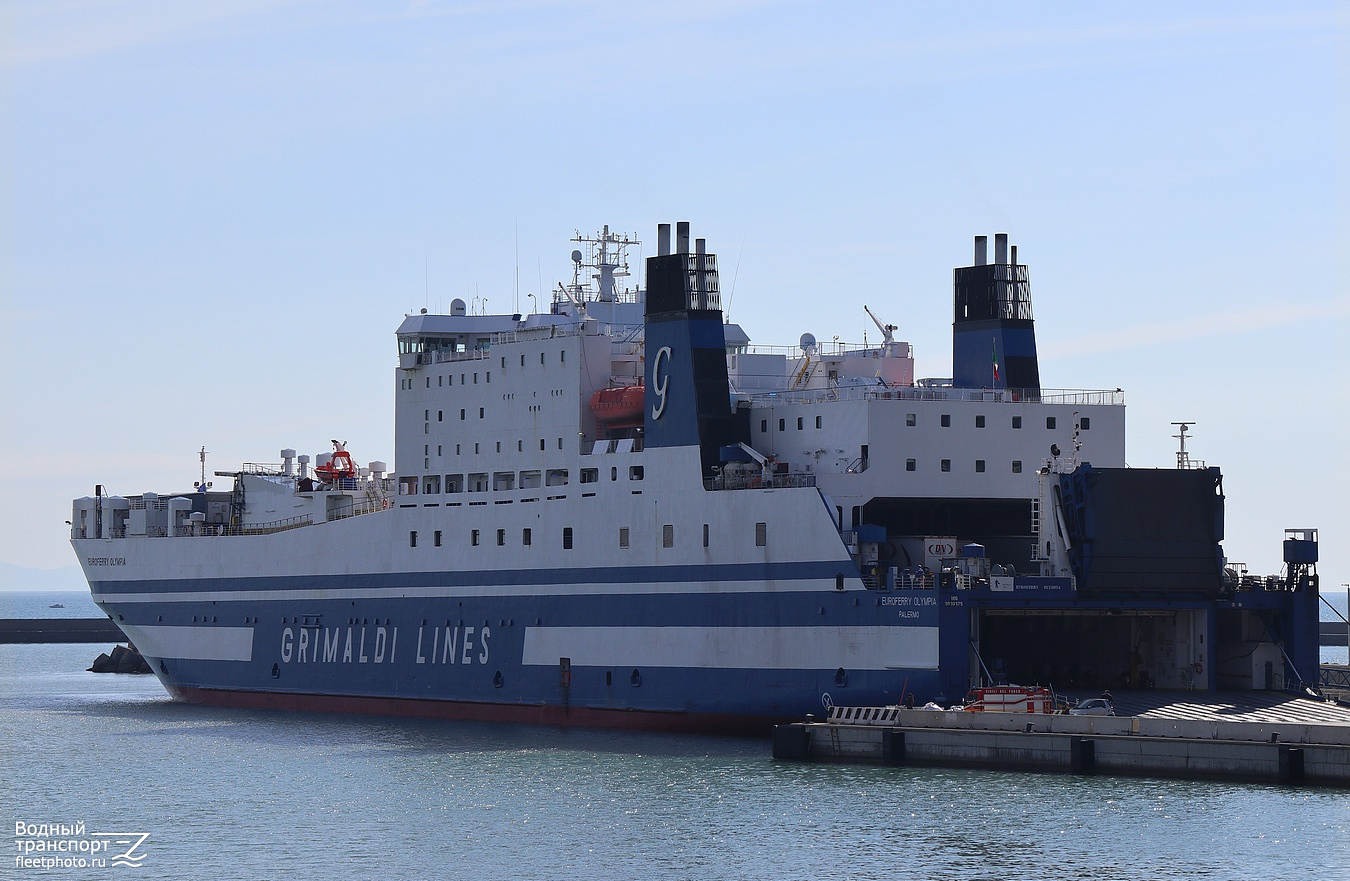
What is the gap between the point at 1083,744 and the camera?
3494 cm

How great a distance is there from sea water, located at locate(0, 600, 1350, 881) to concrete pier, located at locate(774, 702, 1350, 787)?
32 cm

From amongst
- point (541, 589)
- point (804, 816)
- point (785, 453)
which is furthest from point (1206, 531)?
point (541, 589)

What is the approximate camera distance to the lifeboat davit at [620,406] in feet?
144

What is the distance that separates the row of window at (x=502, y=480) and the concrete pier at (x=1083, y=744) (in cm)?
851

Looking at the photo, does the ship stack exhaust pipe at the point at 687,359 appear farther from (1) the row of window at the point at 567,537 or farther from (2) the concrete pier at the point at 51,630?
(2) the concrete pier at the point at 51,630

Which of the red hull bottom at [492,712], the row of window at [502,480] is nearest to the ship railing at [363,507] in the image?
the row of window at [502,480]

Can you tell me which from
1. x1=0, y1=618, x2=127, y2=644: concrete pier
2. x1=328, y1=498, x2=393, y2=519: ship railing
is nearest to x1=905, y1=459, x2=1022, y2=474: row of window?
x1=328, y1=498, x2=393, y2=519: ship railing

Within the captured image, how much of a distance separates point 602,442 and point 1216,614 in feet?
45.3

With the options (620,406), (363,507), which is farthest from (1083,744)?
(363,507)

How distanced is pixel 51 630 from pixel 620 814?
98464 millimetres

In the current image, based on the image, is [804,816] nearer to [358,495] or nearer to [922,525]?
[922,525]

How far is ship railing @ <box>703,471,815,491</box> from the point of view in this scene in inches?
1607

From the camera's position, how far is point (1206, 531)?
39.1 meters

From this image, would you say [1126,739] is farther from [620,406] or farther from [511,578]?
[511,578]
